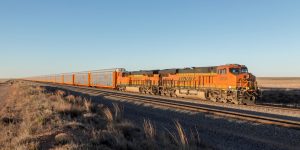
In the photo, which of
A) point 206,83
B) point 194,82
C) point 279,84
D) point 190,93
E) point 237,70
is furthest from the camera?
point 279,84

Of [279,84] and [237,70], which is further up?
[237,70]

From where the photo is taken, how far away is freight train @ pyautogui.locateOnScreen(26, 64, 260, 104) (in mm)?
22000

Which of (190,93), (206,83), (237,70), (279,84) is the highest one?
(237,70)

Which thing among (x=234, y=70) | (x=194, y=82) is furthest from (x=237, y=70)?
(x=194, y=82)

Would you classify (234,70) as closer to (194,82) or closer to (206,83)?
(206,83)

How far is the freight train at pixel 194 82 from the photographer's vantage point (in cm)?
2200

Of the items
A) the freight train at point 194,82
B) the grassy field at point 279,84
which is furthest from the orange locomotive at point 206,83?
the grassy field at point 279,84

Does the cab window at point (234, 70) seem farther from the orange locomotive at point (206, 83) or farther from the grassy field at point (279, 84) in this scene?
the grassy field at point (279, 84)

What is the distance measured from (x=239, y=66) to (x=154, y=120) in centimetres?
1204

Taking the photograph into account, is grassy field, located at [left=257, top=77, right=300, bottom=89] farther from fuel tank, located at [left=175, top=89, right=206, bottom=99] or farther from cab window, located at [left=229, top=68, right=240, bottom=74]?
cab window, located at [left=229, top=68, right=240, bottom=74]

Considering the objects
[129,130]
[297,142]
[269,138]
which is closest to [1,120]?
[129,130]

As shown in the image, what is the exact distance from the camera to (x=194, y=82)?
27.3 metres

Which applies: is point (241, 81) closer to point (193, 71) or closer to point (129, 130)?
point (193, 71)

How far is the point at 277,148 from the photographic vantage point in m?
8.60
